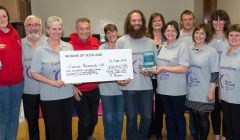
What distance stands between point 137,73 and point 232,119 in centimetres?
100

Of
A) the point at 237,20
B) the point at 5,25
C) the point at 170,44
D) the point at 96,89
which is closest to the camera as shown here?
the point at 5,25

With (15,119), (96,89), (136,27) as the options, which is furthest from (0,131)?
(136,27)

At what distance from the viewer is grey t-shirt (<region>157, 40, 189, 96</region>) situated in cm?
277

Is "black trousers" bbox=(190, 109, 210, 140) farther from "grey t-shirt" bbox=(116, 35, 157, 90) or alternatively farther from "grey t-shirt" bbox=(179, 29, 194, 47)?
"grey t-shirt" bbox=(179, 29, 194, 47)

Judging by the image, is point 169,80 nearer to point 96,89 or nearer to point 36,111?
point 96,89

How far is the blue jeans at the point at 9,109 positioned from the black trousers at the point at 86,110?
613mm

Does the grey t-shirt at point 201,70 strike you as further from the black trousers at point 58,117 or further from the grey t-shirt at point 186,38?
the black trousers at point 58,117

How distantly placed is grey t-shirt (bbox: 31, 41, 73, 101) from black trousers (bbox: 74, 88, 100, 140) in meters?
0.49

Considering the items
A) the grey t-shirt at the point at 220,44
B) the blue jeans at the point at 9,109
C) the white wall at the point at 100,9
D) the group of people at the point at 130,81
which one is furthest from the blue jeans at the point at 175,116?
the white wall at the point at 100,9

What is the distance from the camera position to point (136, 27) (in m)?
2.77

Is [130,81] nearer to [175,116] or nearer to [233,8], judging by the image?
[175,116]

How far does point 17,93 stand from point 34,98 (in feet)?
0.59

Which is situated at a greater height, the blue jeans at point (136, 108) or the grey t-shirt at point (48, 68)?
the grey t-shirt at point (48, 68)

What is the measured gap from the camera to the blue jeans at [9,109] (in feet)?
9.06
